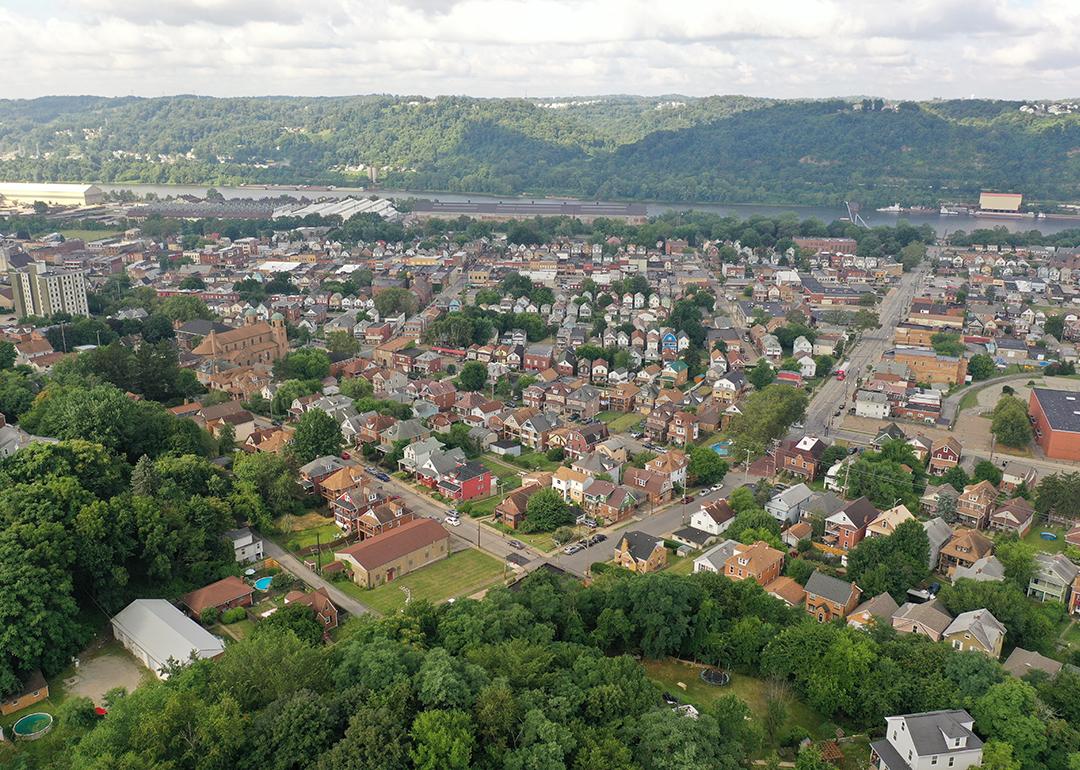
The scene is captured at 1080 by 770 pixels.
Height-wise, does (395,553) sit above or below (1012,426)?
below

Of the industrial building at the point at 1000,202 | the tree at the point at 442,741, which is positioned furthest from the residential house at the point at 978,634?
the industrial building at the point at 1000,202

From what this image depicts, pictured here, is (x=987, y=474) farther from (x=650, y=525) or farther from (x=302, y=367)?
(x=302, y=367)

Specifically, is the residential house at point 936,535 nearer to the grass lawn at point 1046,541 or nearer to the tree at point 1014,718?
the grass lawn at point 1046,541

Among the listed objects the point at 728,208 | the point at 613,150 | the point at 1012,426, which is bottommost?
the point at 1012,426

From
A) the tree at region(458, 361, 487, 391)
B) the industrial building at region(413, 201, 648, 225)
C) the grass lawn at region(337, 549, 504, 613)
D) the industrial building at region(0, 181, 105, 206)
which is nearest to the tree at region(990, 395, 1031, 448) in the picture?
the grass lawn at region(337, 549, 504, 613)

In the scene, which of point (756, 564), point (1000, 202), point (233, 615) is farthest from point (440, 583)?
point (1000, 202)

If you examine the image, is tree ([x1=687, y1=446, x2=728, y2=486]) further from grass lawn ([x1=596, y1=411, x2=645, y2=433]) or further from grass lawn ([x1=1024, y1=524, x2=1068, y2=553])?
grass lawn ([x1=1024, y1=524, x2=1068, y2=553])
